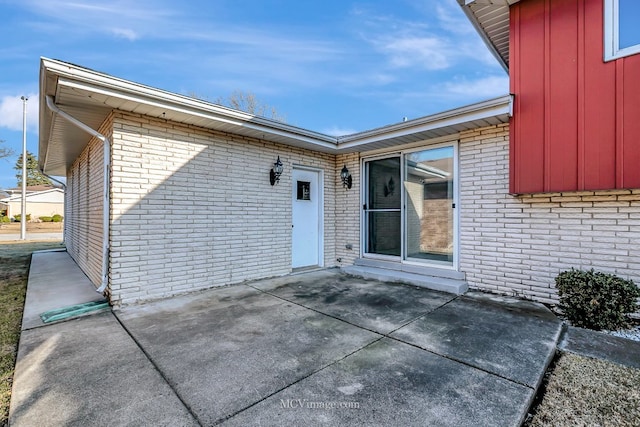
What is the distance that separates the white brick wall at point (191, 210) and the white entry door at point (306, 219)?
10.7 inches

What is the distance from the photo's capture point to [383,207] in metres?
5.89

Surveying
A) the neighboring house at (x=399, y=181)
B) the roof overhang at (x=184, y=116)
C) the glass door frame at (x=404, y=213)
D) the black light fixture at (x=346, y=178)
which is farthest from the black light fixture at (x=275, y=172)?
the glass door frame at (x=404, y=213)

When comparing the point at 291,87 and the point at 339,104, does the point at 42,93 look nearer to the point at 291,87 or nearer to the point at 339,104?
the point at 291,87

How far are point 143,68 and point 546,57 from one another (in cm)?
1145

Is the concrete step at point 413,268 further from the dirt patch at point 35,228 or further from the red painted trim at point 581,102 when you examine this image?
the dirt patch at point 35,228

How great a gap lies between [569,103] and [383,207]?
319cm

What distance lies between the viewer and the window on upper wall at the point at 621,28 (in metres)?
3.15

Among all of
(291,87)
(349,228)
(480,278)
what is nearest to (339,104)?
(291,87)

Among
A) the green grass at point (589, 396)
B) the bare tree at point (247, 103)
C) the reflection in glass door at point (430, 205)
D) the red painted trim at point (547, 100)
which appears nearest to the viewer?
the green grass at point (589, 396)

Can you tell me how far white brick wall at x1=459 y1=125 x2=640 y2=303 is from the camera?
11.4ft

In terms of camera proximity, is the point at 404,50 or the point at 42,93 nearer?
the point at 42,93

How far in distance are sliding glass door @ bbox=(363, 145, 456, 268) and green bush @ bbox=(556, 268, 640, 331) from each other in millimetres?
1706

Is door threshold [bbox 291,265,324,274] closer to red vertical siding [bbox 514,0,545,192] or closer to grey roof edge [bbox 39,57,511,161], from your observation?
grey roof edge [bbox 39,57,511,161]

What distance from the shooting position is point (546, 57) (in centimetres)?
371
